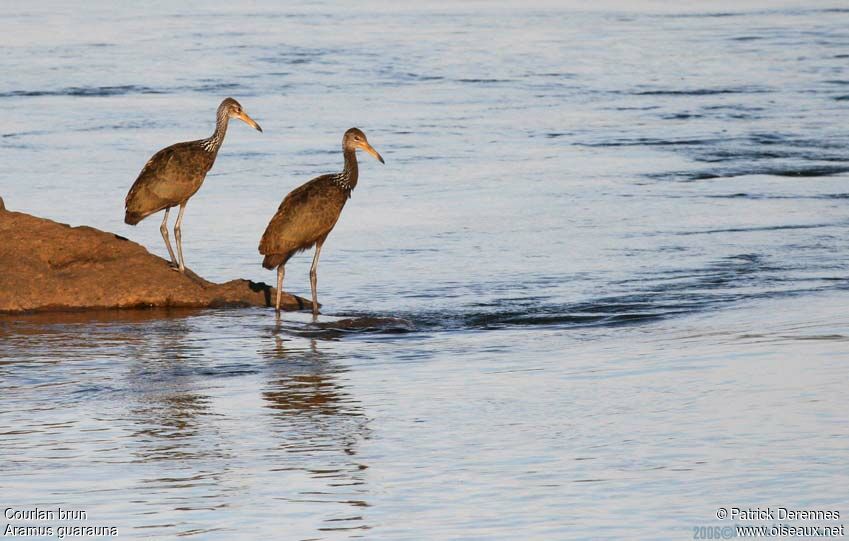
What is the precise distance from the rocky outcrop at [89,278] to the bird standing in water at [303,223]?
41 cm

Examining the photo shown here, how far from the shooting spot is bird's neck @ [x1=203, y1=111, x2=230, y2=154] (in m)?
14.3

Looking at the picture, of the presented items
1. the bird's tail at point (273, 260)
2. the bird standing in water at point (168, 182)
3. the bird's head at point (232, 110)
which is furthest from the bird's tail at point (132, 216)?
the bird's head at point (232, 110)

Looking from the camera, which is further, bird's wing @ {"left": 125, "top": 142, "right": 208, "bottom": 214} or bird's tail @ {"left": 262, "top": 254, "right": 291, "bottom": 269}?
bird's wing @ {"left": 125, "top": 142, "right": 208, "bottom": 214}

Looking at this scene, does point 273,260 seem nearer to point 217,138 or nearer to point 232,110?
point 217,138

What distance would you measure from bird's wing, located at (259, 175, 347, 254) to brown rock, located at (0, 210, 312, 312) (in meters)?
0.51

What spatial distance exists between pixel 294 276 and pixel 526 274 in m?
2.05

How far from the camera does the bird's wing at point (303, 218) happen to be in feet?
Answer: 41.7

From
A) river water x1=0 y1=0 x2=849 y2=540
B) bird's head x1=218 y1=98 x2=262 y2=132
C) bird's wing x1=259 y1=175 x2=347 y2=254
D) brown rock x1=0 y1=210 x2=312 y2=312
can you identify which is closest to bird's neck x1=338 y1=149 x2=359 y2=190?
bird's wing x1=259 y1=175 x2=347 y2=254

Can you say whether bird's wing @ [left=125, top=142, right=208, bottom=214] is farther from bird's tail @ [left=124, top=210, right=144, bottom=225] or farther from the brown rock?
the brown rock

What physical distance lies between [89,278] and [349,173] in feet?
7.29

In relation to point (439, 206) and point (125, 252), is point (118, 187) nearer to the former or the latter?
point (439, 206)

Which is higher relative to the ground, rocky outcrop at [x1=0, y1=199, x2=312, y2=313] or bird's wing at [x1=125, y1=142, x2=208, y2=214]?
bird's wing at [x1=125, y1=142, x2=208, y2=214]

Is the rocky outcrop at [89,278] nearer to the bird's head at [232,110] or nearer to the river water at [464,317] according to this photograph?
the river water at [464,317]

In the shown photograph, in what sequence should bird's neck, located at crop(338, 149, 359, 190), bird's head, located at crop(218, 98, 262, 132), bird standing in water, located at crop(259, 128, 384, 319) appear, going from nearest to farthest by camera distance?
1. bird standing in water, located at crop(259, 128, 384, 319)
2. bird's neck, located at crop(338, 149, 359, 190)
3. bird's head, located at crop(218, 98, 262, 132)
